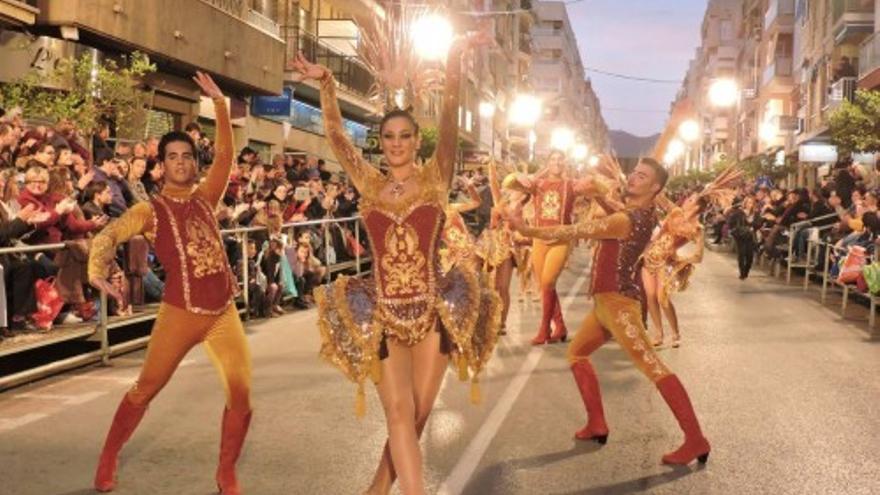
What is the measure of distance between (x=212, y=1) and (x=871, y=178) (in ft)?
62.5

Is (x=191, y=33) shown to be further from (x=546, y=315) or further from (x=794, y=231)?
(x=546, y=315)

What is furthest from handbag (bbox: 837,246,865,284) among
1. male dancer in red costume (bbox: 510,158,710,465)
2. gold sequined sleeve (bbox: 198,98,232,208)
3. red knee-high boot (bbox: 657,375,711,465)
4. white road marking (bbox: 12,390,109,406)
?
gold sequined sleeve (bbox: 198,98,232,208)

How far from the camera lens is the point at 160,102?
25078 millimetres

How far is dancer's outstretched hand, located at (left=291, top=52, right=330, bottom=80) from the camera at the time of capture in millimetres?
5406

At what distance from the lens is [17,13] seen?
18.3m

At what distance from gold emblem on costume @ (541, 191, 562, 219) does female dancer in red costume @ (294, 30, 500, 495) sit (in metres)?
7.02

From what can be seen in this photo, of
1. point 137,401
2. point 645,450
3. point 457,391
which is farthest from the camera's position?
point 457,391

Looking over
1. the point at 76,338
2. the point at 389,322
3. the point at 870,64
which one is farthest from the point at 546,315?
the point at 870,64

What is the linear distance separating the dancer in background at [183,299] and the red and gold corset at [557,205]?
21.6ft

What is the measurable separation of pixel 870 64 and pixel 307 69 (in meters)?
35.8

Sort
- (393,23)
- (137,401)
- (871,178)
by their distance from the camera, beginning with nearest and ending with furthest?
1. (137,401)
2. (393,23)
3. (871,178)

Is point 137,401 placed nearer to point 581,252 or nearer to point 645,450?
point 645,450

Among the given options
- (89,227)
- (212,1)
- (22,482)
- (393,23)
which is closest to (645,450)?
(393,23)

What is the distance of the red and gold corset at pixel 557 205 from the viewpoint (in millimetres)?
12227
